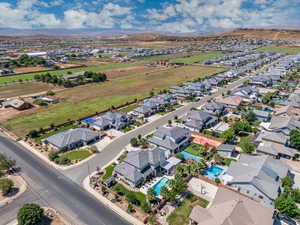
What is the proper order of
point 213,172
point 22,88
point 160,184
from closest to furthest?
point 160,184, point 213,172, point 22,88

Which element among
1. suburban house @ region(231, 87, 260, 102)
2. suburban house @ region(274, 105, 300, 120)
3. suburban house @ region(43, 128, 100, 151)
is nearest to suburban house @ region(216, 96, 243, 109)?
suburban house @ region(231, 87, 260, 102)

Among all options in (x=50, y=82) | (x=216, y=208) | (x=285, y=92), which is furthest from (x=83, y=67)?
(x=216, y=208)

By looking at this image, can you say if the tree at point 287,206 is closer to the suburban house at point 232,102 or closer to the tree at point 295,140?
the tree at point 295,140

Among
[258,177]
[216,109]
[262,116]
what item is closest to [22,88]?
[216,109]

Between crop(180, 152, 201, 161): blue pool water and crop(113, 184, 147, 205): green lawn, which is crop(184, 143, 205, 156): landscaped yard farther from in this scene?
crop(113, 184, 147, 205): green lawn

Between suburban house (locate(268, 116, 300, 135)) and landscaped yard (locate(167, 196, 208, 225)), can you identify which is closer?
landscaped yard (locate(167, 196, 208, 225))

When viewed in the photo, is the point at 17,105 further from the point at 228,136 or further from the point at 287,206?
the point at 287,206

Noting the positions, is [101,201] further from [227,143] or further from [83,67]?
[83,67]
